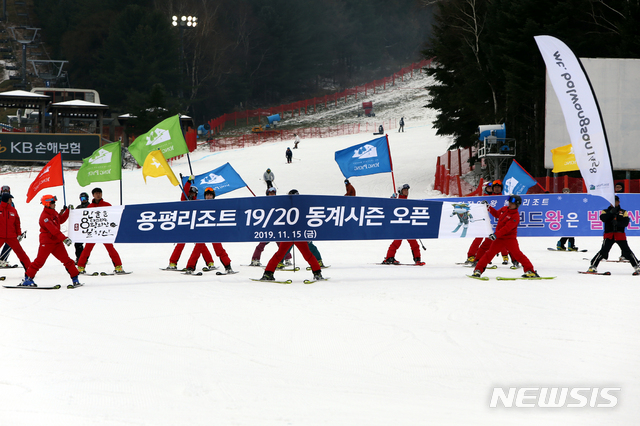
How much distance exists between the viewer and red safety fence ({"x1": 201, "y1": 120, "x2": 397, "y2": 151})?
167 feet

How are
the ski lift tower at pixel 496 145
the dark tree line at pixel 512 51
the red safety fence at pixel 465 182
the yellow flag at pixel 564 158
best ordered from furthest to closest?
the ski lift tower at pixel 496 145 → the dark tree line at pixel 512 51 → the red safety fence at pixel 465 182 → the yellow flag at pixel 564 158

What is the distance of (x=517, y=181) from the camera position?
15.8 m

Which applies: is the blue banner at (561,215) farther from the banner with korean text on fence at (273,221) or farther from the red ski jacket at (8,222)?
the red ski jacket at (8,222)

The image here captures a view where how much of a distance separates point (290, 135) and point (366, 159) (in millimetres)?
41011

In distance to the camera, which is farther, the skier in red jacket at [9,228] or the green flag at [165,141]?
the green flag at [165,141]

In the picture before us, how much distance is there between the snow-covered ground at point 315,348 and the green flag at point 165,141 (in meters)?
2.88

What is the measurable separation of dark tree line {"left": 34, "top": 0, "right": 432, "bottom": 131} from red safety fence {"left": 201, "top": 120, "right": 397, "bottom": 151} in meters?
5.48

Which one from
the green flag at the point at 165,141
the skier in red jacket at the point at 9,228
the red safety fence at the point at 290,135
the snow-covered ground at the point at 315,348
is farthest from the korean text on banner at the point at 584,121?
the red safety fence at the point at 290,135

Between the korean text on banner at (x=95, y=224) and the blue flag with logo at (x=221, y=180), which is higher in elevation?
the blue flag with logo at (x=221, y=180)

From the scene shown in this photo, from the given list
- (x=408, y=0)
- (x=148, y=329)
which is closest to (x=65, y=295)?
(x=148, y=329)

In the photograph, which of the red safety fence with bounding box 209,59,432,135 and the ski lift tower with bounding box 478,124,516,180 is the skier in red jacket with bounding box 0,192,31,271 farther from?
the red safety fence with bounding box 209,59,432,135

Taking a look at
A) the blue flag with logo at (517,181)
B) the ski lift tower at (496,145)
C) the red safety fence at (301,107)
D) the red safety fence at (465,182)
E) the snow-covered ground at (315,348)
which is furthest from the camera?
the red safety fence at (301,107)

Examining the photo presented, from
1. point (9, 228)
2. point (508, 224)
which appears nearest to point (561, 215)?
point (508, 224)

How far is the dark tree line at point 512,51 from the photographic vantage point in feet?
85.6
